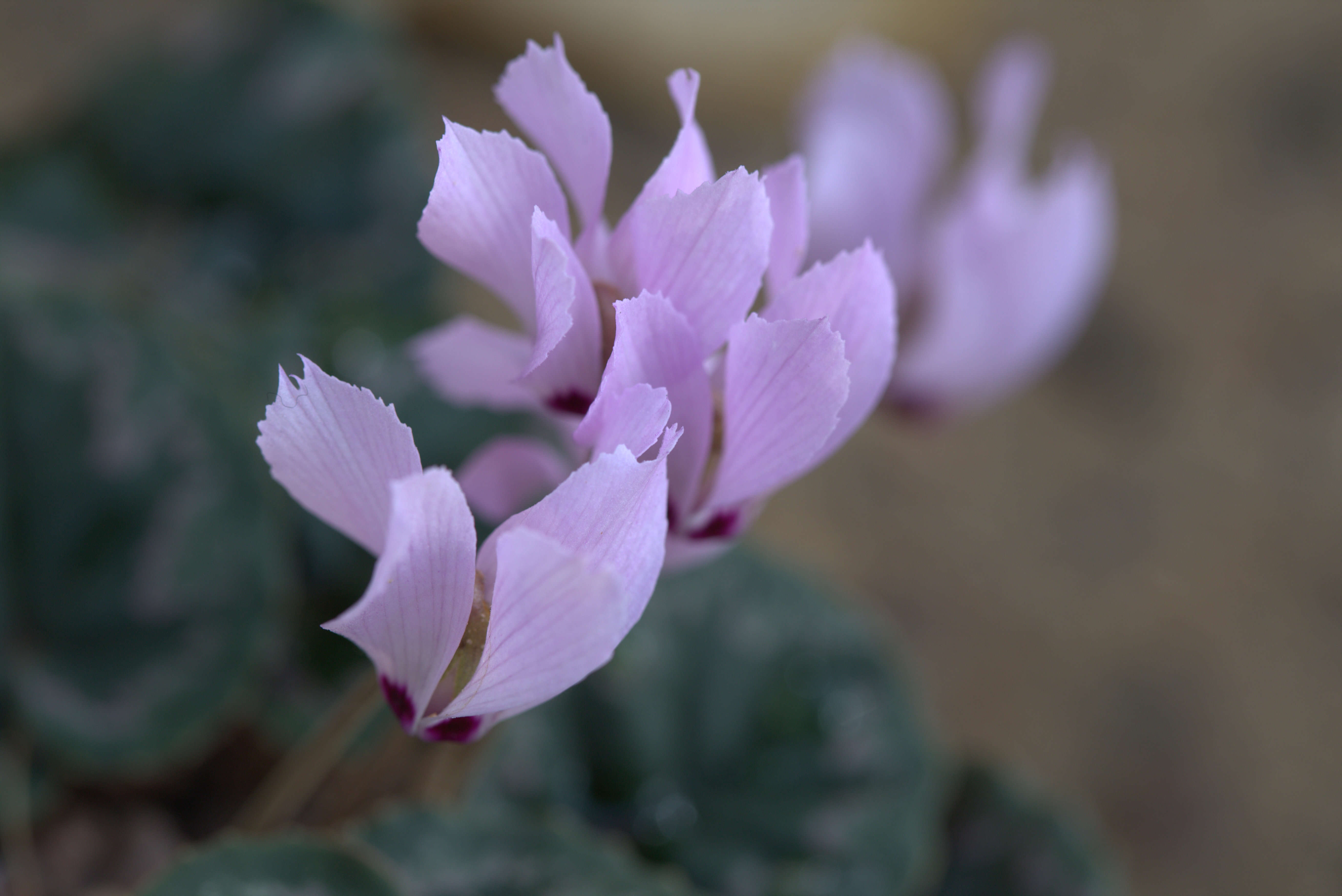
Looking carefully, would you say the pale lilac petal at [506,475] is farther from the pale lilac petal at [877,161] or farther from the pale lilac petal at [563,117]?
the pale lilac petal at [877,161]

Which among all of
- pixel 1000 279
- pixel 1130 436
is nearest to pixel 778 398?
pixel 1000 279

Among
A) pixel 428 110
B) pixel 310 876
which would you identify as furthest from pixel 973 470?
pixel 310 876

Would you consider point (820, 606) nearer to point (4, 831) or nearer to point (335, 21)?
point (4, 831)

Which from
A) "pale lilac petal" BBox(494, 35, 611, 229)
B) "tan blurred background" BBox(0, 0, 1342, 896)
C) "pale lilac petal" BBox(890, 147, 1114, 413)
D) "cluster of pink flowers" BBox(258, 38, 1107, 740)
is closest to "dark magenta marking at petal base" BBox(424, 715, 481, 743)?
"cluster of pink flowers" BBox(258, 38, 1107, 740)

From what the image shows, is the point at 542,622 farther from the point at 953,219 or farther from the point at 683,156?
the point at 953,219

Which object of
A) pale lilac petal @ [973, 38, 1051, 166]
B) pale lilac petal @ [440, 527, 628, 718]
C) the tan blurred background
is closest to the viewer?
pale lilac petal @ [440, 527, 628, 718]

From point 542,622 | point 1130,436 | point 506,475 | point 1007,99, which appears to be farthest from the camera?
point 1130,436

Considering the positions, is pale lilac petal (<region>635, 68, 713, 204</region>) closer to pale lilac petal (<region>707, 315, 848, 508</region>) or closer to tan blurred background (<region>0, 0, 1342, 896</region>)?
pale lilac petal (<region>707, 315, 848, 508</region>)
